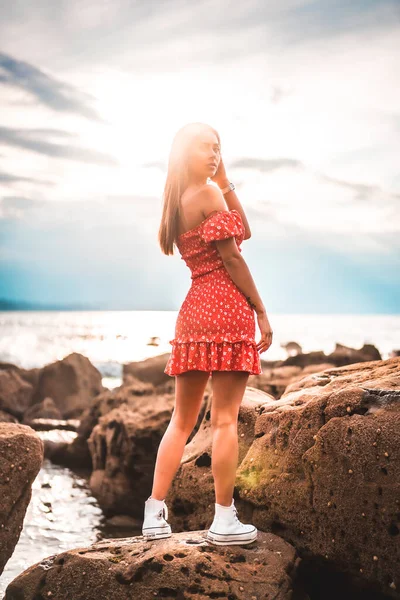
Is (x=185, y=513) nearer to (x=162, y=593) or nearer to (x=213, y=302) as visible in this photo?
(x=162, y=593)

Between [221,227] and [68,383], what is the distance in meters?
12.5

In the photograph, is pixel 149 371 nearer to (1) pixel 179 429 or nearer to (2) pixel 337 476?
(1) pixel 179 429

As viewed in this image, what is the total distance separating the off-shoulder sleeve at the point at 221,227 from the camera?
14.0 feet

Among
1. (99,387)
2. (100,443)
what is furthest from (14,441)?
(99,387)

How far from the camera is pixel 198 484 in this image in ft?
17.7

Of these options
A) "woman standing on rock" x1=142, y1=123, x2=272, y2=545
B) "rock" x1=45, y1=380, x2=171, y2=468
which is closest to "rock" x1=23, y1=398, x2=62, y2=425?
"rock" x1=45, y1=380, x2=171, y2=468

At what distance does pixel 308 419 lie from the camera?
462 centimetres

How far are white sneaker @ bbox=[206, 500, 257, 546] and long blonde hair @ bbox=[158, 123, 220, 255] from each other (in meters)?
1.82

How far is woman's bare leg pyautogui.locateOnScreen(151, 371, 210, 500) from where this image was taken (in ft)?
14.6

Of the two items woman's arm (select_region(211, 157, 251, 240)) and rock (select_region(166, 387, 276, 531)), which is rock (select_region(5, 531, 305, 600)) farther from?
woman's arm (select_region(211, 157, 251, 240))

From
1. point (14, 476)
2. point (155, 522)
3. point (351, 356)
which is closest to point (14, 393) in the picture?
point (351, 356)

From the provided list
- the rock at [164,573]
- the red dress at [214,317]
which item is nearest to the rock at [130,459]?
the rock at [164,573]

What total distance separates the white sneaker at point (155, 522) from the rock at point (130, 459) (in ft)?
12.2

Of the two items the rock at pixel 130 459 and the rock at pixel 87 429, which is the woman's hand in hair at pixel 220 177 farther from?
the rock at pixel 87 429
